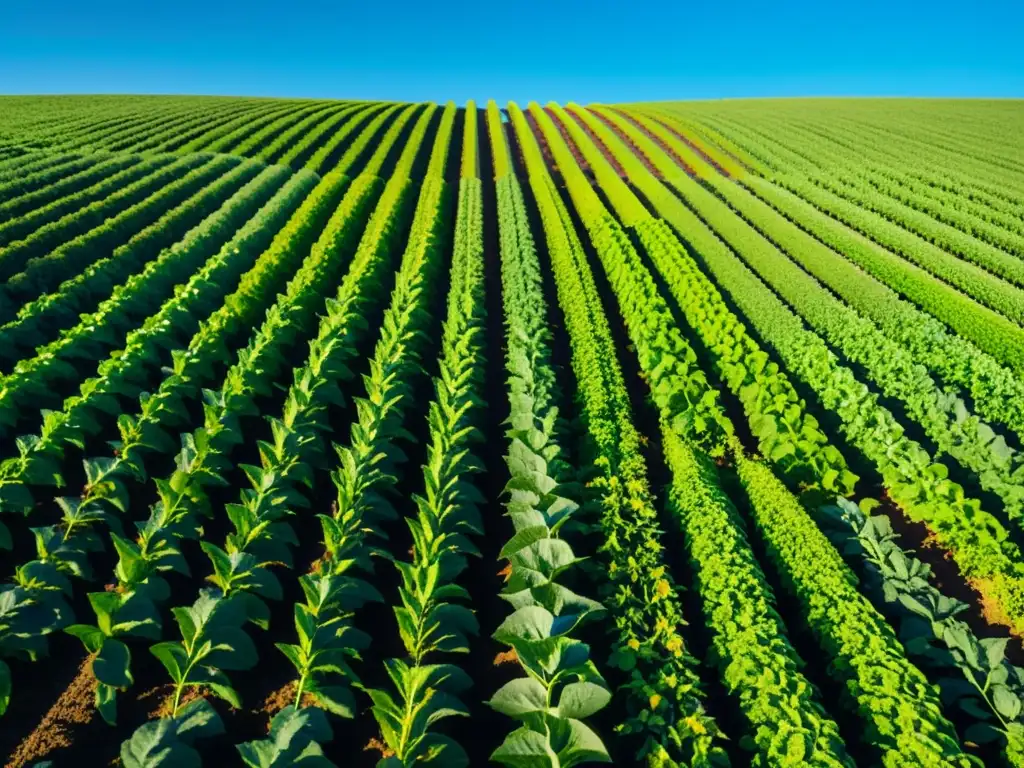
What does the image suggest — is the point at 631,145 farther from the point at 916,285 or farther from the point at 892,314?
the point at 892,314

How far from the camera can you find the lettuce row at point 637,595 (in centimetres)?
466

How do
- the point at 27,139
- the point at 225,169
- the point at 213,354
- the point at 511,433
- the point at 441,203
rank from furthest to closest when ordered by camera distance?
the point at 27,139 → the point at 225,169 → the point at 441,203 → the point at 213,354 → the point at 511,433

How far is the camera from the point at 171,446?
26.5 ft

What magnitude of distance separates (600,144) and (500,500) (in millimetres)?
35845

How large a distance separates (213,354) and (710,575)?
29.4 ft

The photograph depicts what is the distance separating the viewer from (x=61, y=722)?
498cm

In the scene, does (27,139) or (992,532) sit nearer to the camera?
(992,532)

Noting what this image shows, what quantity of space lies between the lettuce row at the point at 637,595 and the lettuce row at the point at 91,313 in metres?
8.55

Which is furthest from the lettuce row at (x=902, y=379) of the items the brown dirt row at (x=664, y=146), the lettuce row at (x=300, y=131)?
the lettuce row at (x=300, y=131)

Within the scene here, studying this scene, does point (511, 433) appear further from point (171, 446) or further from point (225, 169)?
point (225, 169)

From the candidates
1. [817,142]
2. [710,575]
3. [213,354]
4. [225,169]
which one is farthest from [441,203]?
[817,142]

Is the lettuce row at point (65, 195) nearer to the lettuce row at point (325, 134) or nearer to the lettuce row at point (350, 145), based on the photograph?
the lettuce row at point (325, 134)

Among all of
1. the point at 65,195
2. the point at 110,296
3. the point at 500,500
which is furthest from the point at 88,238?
the point at 500,500

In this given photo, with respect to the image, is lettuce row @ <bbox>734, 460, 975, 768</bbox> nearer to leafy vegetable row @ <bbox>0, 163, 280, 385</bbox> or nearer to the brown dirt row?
leafy vegetable row @ <bbox>0, 163, 280, 385</bbox>
